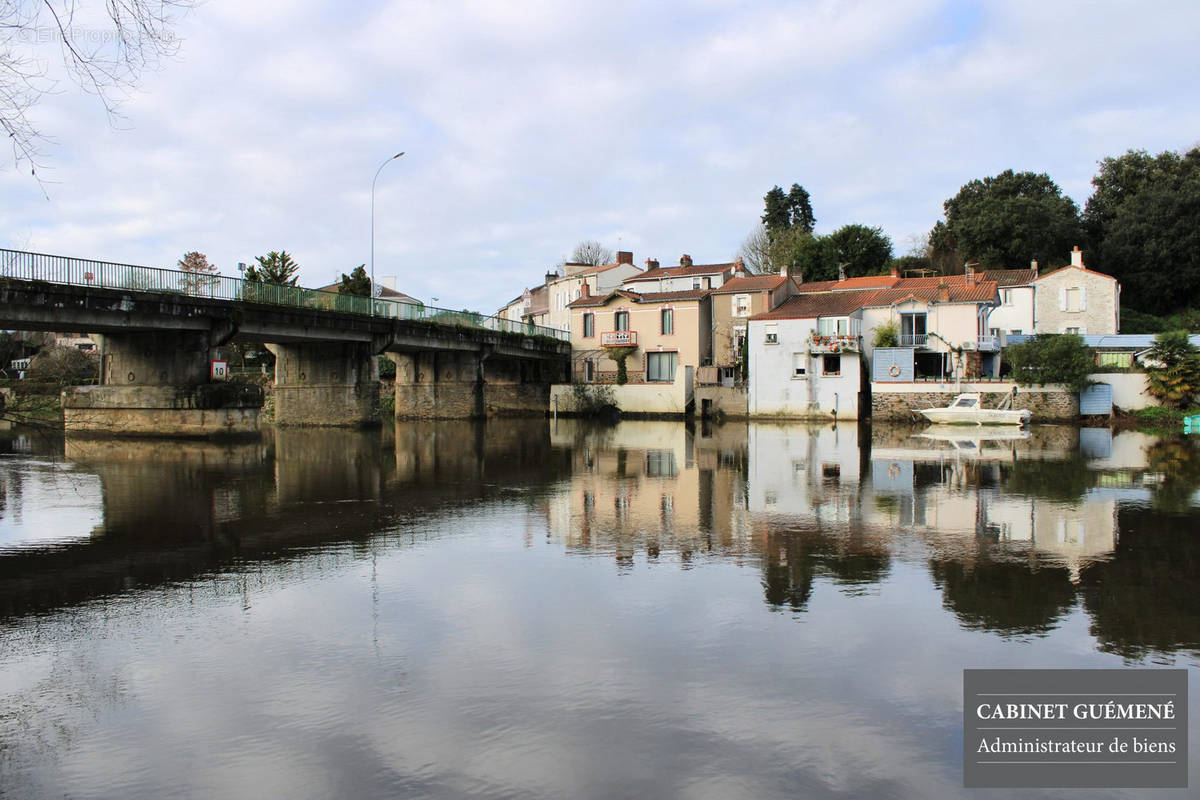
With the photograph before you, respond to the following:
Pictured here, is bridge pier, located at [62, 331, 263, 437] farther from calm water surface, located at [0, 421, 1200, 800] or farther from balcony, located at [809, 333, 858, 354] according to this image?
balcony, located at [809, 333, 858, 354]

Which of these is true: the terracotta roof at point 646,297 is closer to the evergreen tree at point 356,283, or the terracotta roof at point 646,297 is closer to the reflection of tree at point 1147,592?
the evergreen tree at point 356,283

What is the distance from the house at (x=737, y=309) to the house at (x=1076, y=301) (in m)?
18.1

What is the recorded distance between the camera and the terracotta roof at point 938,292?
52.4 m

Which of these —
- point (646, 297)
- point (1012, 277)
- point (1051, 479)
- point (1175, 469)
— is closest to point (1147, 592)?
point (1051, 479)

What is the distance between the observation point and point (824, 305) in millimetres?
55312

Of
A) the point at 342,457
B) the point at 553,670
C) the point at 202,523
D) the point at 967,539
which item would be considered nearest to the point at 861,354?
the point at 342,457

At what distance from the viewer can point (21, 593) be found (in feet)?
35.7

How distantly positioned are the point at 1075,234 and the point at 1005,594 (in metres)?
71.8

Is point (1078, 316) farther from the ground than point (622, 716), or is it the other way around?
point (1078, 316)

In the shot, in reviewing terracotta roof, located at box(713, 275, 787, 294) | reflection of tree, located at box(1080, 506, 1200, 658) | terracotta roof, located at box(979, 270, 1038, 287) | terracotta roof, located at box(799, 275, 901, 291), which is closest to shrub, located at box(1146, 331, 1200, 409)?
terracotta roof, located at box(979, 270, 1038, 287)

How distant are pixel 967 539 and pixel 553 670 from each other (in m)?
8.81

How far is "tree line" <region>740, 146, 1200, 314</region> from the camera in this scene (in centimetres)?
6650

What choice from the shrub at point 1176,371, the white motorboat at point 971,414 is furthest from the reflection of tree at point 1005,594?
the shrub at point 1176,371

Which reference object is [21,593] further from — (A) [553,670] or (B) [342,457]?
(B) [342,457]
